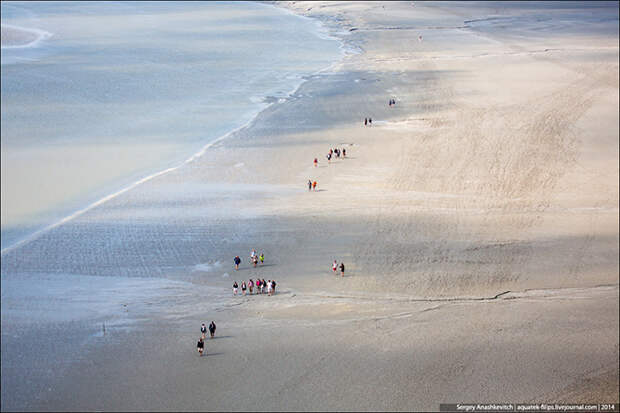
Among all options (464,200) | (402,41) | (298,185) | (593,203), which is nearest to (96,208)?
(298,185)

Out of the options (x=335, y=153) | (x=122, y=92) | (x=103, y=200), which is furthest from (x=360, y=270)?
(x=122, y=92)

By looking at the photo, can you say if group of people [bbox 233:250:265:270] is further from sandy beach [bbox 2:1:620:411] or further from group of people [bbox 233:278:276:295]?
group of people [bbox 233:278:276:295]

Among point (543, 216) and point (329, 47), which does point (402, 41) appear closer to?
point (329, 47)

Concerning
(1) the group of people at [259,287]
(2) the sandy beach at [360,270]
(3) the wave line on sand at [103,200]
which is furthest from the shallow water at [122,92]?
(1) the group of people at [259,287]

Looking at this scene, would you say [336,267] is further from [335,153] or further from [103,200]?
[335,153]

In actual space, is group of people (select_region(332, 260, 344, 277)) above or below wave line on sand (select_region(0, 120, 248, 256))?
below

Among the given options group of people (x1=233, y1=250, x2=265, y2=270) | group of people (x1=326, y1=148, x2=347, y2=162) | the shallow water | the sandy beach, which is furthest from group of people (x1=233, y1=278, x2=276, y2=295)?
group of people (x1=326, y1=148, x2=347, y2=162)

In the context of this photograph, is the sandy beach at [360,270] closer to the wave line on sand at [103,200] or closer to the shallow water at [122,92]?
the wave line on sand at [103,200]
